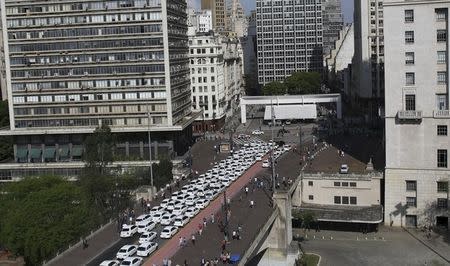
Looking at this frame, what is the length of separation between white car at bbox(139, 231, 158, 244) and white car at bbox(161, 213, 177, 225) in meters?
4.62

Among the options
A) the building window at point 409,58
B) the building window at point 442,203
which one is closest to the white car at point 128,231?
the building window at point 442,203

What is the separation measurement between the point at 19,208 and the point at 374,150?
70008 millimetres

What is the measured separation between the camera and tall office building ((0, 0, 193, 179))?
12288cm

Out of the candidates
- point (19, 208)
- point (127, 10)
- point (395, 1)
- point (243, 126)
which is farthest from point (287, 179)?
point (243, 126)

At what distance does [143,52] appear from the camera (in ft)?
404

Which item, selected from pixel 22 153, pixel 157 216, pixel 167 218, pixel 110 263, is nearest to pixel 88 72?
pixel 22 153

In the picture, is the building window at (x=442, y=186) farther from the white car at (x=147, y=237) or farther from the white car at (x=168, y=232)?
the white car at (x=147, y=237)

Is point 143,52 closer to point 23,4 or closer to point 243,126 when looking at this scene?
point 23,4

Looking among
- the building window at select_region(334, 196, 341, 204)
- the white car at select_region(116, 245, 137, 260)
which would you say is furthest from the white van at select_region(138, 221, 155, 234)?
the building window at select_region(334, 196, 341, 204)

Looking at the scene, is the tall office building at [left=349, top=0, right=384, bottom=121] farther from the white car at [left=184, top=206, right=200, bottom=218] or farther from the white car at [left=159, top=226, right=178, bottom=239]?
the white car at [left=159, top=226, right=178, bottom=239]

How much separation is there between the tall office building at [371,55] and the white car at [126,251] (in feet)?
406

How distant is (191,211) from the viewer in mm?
77312

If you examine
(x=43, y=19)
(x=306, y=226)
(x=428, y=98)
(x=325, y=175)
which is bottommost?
(x=306, y=226)

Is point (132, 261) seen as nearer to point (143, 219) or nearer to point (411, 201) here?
point (143, 219)
